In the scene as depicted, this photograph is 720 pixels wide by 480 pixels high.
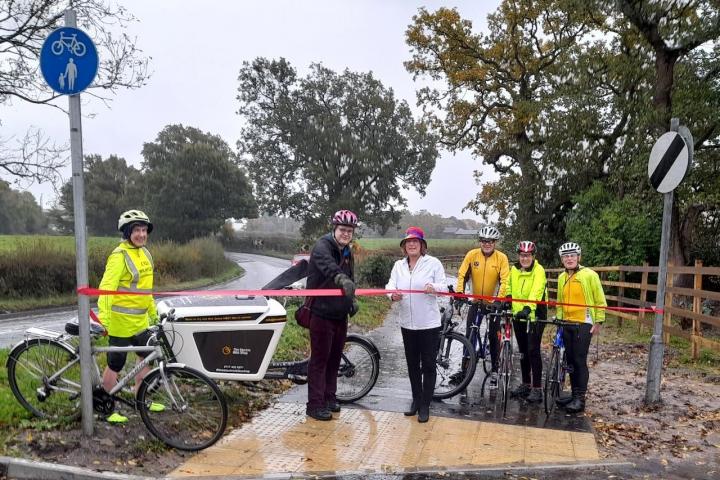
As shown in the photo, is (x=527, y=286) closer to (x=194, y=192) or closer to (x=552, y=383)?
(x=552, y=383)

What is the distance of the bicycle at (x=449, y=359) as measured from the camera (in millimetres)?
6820

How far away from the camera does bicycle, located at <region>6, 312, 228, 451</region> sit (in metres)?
4.73

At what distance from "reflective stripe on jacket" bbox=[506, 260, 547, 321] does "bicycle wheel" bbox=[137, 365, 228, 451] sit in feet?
11.7

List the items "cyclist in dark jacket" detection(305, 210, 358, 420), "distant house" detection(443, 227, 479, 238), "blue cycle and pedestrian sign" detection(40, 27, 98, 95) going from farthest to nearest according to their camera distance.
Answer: "distant house" detection(443, 227, 479, 238)
"cyclist in dark jacket" detection(305, 210, 358, 420)
"blue cycle and pedestrian sign" detection(40, 27, 98, 95)

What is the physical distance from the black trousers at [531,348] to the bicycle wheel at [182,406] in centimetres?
368

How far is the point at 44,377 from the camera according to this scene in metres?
5.02

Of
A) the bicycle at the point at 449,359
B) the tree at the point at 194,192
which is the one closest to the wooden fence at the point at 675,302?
the bicycle at the point at 449,359

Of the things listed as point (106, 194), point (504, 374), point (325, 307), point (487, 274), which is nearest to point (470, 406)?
point (504, 374)

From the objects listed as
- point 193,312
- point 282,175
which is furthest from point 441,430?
point 282,175

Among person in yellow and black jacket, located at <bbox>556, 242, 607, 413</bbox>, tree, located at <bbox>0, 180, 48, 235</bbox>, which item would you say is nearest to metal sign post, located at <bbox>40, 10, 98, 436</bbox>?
person in yellow and black jacket, located at <bbox>556, 242, 607, 413</bbox>

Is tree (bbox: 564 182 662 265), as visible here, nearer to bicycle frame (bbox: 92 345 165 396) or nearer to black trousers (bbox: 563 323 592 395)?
black trousers (bbox: 563 323 592 395)

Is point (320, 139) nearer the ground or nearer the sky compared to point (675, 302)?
nearer the sky

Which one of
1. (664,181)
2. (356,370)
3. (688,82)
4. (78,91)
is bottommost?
(356,370)

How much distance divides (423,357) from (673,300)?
27.7ft
